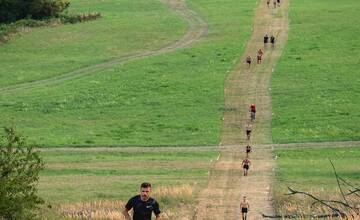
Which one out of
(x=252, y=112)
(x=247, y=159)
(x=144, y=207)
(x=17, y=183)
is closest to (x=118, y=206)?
(x=17, y=183)

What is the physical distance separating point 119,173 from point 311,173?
32.3ft

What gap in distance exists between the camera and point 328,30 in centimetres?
9381

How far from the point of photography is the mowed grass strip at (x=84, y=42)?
82312 mm

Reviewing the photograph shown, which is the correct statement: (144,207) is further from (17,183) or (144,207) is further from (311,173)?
(311,173)

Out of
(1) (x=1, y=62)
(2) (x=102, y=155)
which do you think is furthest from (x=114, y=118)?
(1) (x=1, y=62)

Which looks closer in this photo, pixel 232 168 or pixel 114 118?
pixel 232 168

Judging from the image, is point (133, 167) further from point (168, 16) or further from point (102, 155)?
point (168, 16)

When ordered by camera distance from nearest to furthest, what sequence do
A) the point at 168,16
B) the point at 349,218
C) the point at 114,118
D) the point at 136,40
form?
the point at 349,218, the point at 114,118, the point at 136,40, the point at 168,16

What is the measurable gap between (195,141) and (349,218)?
44.5 m

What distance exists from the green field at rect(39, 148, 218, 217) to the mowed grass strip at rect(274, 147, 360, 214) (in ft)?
12.5

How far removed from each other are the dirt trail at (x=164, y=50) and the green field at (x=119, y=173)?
72.2 ft

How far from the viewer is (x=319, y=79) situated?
75375 mm

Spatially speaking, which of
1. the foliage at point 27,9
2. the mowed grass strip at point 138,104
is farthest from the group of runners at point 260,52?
the foliage at point 27,9

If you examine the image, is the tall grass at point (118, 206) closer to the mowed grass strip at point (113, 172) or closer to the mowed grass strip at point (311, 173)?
the mowed grass strip at point (113, 172)
